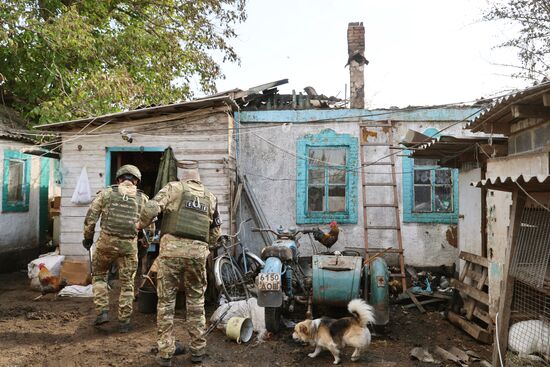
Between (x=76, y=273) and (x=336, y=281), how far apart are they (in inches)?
210

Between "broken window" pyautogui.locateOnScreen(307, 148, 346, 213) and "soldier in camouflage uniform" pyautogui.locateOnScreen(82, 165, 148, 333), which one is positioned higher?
"broken window" pyautogui.locateOnScreen(307, 148, 346, 213)

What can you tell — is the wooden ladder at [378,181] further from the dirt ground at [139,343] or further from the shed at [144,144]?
the shed at [144,144]

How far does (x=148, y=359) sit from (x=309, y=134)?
5970mm

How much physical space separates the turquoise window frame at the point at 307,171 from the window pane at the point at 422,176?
4.31ft

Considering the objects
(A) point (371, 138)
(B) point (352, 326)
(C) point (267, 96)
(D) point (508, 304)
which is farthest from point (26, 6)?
(D) point (508, 304)

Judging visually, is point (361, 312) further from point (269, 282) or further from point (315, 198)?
point (315, 198)

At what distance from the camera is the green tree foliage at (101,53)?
1098cm

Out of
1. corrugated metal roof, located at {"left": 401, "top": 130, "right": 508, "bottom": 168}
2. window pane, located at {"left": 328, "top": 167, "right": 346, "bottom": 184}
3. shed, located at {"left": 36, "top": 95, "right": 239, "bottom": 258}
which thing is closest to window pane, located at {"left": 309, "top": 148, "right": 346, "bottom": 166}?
window pane, located at {"left": 328, "top": 167, "right": 346, "bottom": 184}

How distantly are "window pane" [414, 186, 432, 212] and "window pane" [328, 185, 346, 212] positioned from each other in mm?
1561

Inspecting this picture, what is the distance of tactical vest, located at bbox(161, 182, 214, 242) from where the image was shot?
499cm

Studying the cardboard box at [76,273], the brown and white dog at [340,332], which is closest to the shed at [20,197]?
the cardboard box at [76,273]

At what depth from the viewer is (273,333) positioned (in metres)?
5.87

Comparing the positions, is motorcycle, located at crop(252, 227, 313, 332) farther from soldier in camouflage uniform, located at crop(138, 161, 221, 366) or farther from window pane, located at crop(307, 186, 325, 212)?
window pane, located at crop(307, 186, 325, 212)

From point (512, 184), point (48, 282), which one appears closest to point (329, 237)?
point (512, 184)
